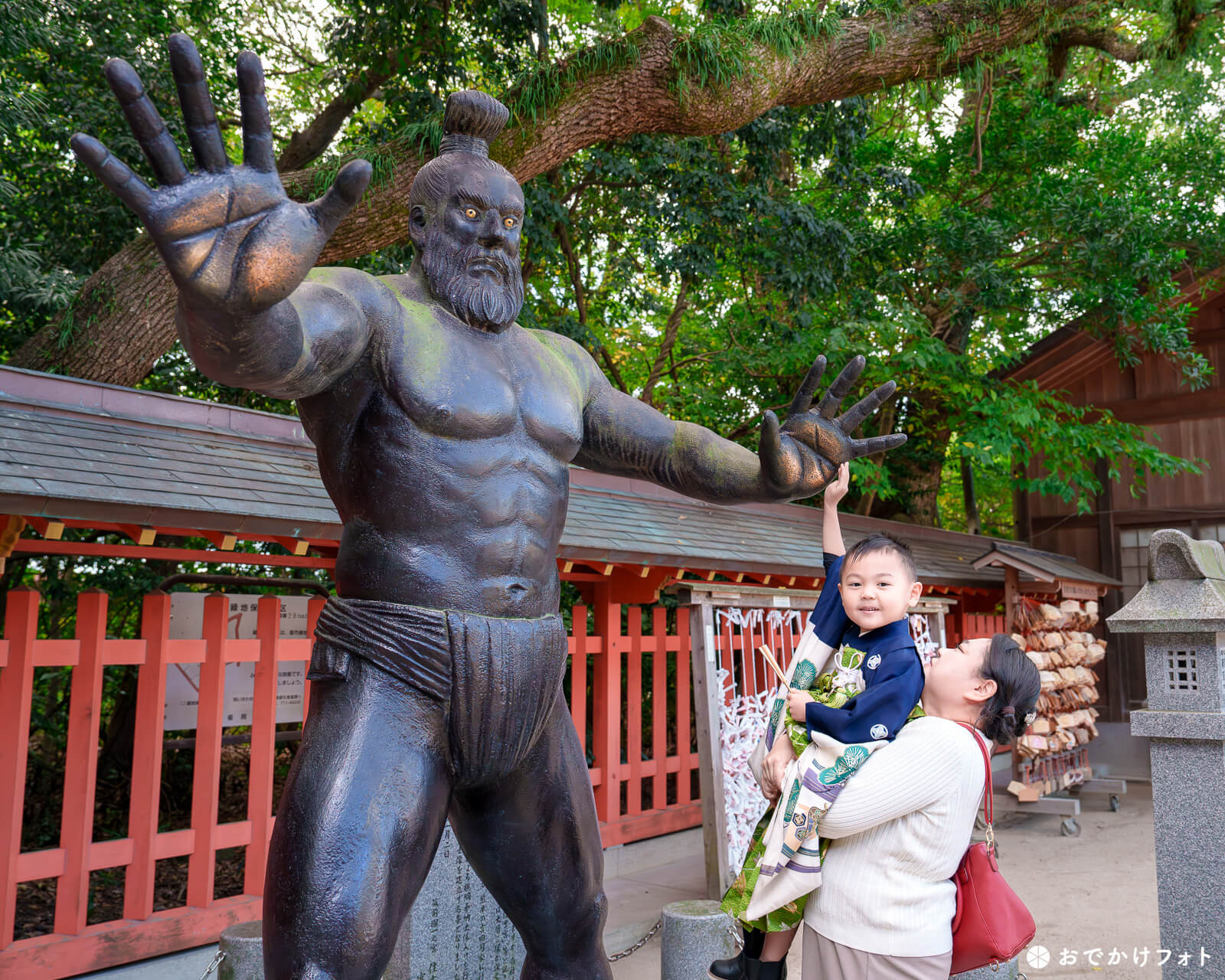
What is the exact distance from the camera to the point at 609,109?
6.26 meters

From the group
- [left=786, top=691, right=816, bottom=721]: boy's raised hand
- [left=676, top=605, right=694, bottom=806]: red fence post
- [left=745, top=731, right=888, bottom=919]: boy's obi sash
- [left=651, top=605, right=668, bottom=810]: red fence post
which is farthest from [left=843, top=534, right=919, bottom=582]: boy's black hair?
[left=676, top=605, right=694, bottom=806]: red fence post

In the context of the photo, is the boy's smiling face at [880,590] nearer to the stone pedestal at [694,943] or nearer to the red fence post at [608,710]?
the stone pedestal at [694,943]

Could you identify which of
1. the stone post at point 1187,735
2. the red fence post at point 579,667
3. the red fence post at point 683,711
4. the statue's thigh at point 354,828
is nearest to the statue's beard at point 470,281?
the statue's thigh at point 354,828

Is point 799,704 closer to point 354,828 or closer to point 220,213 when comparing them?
point 354,828

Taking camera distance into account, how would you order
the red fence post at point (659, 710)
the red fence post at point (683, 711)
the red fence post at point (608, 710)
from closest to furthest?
the red fence post at point (608, 710) → the red fence post at point (659, 710) → the red fence post at point (683, 711)

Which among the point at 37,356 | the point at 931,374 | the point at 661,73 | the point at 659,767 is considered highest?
the point at 661,73

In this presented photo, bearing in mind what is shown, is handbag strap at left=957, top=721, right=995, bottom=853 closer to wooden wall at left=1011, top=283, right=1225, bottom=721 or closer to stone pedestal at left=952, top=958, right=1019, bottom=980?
stone pedestal at left=952, top=958, right=1019, bottom=980

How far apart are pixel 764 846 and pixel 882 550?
79cm

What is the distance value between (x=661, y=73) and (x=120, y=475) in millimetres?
4235

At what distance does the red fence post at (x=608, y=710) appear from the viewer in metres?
6.34

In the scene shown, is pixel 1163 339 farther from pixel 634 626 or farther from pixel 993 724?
pixel 993 724

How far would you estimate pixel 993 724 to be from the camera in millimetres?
2412

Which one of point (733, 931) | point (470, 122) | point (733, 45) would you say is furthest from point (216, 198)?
point (733, 45)

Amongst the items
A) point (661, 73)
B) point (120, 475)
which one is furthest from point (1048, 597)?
point (120, 475)
